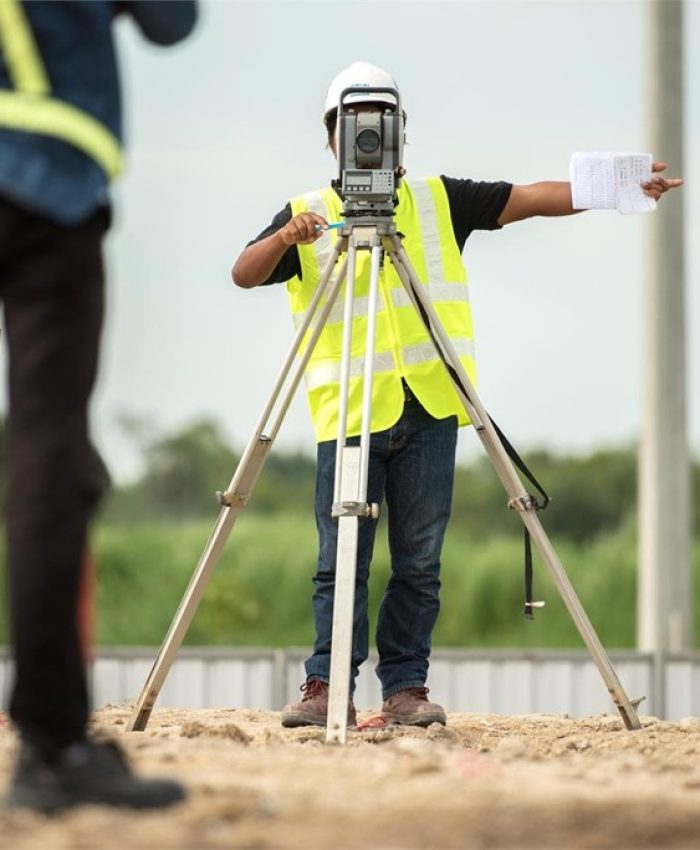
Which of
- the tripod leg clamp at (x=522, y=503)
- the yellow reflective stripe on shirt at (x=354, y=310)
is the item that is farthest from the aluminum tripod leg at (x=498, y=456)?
the yellow reflective stripe on shirt at (x=354, y=310)

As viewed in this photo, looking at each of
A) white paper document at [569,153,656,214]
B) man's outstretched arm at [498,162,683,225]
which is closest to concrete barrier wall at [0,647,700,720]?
man's outstretched arm at [498,162,683,225]

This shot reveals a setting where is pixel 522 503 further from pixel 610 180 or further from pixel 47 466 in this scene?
pixel 47 466

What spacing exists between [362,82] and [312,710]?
196cm

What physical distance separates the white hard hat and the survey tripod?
419mm

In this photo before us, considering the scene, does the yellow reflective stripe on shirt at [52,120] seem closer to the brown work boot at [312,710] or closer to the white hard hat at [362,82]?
the white hard hat at [362,82]

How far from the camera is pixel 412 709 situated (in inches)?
239

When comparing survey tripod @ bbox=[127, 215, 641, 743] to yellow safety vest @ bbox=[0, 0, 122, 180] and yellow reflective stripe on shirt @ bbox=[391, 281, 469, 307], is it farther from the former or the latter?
yellow safety vest @ bbox=[0, 0, 122, 180]

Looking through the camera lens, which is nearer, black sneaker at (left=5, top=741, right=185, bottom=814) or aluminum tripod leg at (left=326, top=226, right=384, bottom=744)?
black sneaker at (left=5, top=741, right=185, bottom=814)

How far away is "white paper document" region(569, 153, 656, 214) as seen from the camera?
6.05 metres

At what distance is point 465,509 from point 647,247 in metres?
17.5

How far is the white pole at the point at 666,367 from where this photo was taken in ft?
46.2

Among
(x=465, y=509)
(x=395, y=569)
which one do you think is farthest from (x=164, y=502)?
(x=395, y=569)

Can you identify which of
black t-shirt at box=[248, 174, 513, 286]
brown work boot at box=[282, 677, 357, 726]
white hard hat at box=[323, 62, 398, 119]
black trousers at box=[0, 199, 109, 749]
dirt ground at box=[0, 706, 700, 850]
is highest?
white hard hat at box=[323, 62, 398, 119]

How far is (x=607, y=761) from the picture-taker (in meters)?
4.75
